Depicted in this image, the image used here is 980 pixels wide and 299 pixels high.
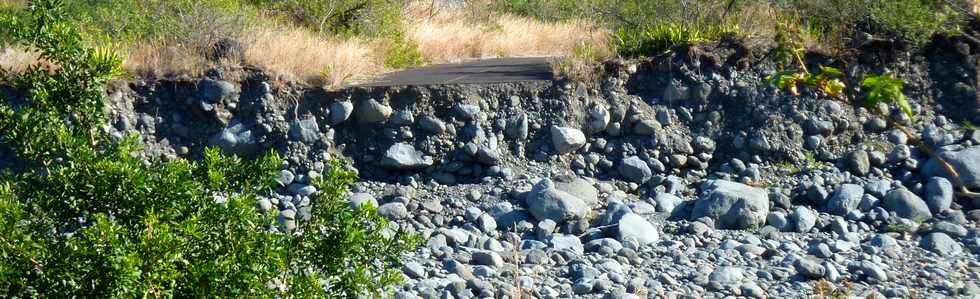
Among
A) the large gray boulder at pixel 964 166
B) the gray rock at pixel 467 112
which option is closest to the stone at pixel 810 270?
the large gray boulder at pixel 964 166

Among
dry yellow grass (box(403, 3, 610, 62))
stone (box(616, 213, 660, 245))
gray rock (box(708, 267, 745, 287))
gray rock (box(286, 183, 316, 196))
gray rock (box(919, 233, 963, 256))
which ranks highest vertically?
gray rock (box(708, 267, 745, 287))

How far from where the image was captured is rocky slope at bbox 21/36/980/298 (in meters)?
9.12

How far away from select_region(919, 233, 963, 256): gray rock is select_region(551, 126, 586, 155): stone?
3.48 meters

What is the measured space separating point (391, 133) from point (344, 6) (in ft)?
15.1

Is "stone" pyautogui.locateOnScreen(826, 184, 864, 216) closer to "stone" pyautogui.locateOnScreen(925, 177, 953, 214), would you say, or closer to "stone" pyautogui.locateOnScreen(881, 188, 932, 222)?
"stone" pyautogui.locateOnScreen(881, 188, 932, 222)

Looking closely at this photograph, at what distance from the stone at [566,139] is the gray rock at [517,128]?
0.29 metres

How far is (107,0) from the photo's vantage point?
1252 centimetres

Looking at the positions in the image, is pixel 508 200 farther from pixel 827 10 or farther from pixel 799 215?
pixel 827 10

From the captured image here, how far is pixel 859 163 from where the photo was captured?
1039 cm

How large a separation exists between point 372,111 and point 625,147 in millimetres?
2628

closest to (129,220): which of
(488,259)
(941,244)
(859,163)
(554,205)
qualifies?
(488,259)

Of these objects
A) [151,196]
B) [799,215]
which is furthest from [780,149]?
[151,196]

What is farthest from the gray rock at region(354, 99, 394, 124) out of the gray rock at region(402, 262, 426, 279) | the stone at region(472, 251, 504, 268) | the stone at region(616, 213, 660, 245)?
the gray rock at region(402, 262, 426, 279)

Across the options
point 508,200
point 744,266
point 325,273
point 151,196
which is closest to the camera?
point 151,196
